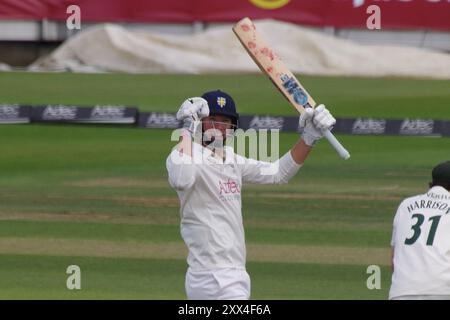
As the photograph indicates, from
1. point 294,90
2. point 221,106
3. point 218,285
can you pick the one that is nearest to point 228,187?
point 221,106

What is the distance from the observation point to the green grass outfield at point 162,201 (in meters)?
11.3

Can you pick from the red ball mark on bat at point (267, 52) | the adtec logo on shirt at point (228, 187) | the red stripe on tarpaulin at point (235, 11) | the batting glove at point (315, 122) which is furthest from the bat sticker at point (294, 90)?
the red stripe on tarpaulin at point (235, 11)

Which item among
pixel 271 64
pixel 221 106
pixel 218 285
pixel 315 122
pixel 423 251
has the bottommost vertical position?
pixel 218 285

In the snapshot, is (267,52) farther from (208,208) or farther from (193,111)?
(208,208)

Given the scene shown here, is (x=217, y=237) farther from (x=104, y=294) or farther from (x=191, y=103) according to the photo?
(x=104, y=294)

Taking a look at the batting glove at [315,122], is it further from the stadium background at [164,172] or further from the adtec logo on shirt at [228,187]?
the stadium background at [164,172]

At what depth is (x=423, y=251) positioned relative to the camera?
7.15 metres

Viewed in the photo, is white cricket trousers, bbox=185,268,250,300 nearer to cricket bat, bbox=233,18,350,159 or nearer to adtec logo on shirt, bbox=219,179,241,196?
adtec logo on shirt, bbox=219,179,241,196

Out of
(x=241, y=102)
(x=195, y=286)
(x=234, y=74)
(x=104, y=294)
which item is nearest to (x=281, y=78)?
(x=195, y=286)

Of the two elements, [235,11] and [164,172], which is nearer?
[164,172]

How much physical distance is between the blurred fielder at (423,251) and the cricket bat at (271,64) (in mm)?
843

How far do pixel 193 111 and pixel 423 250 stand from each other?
4.85ft

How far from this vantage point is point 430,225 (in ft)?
23.6

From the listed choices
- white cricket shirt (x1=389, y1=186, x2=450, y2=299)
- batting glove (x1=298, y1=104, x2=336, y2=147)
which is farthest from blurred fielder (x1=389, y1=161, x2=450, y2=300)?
batting glove (x1=298, y1=104, x2=336, y2=147)
